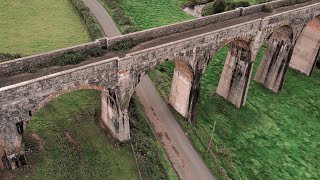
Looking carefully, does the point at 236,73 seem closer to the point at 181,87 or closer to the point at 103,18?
the point at 181,87

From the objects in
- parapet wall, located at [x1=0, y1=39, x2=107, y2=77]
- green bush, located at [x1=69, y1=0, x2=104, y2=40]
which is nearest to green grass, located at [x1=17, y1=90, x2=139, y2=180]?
parapet wall, located at [x1=0, y1=39, x2=107, y2=77]

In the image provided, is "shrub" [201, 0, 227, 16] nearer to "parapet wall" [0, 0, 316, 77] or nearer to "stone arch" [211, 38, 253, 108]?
"parapet wall" [0, 0, 316, 77]

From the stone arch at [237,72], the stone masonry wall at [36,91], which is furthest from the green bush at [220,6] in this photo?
the stone masonry wall at [36,91]

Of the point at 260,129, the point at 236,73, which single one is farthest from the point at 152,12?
the point at 260,129

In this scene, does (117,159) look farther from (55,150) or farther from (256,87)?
(256,87)

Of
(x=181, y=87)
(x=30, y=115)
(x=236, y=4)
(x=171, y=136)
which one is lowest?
(x=171, y=136)
